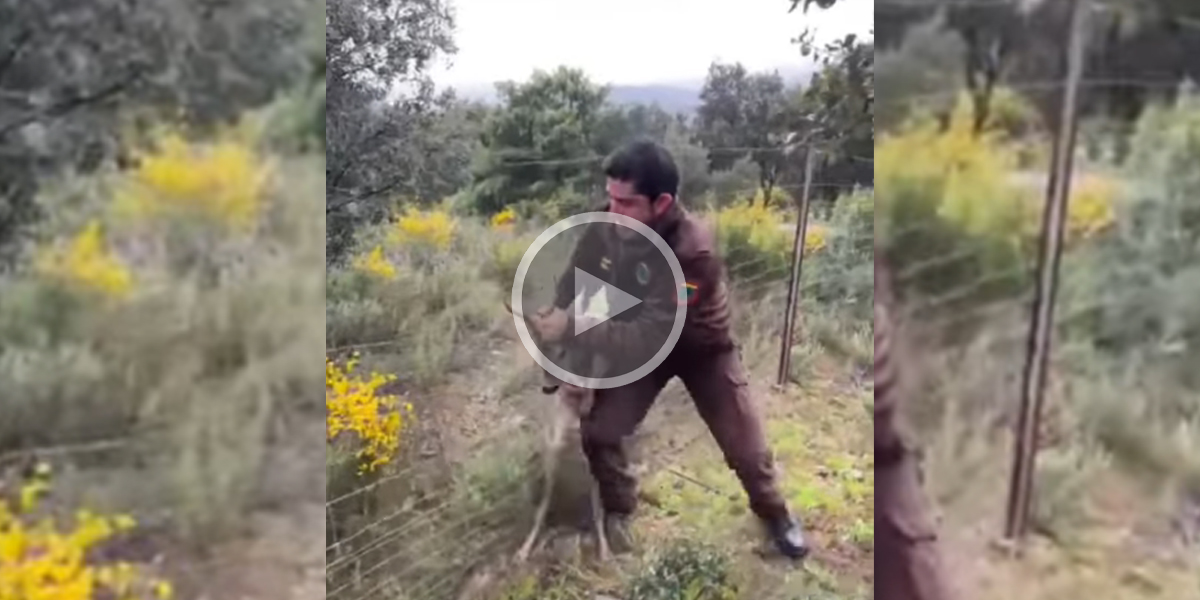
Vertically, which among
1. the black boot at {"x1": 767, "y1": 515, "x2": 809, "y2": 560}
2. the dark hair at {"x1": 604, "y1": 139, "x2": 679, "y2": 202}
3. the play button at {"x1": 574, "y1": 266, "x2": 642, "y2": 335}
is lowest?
the black boot at {"x1": 767, "y1": 515, "x2": 809, "y2": 560}

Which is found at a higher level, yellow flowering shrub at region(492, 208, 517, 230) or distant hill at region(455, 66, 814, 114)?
distant hill at region(455, 66, 814, 114)

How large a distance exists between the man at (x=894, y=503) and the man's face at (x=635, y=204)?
374 mm

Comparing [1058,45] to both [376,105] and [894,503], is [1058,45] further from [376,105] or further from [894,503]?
[376,105]

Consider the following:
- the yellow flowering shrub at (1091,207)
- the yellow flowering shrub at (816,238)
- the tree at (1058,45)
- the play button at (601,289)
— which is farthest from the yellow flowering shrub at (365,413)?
the yellow flowering shrub at (1091,207)

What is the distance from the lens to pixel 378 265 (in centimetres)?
188

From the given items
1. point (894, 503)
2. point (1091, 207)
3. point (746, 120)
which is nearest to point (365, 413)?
point (746, 120)

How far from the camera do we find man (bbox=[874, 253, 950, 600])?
195cm

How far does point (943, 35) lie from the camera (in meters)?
1.91

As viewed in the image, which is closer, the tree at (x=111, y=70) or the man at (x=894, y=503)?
the tree at (x=111, y=70)

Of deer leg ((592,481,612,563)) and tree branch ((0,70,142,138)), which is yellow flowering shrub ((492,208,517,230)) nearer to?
deer leg ((592,481,612,563))

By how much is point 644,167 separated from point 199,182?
2.38 feet

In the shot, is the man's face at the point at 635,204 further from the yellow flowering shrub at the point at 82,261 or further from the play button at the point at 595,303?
the yellow flowering shrub at the point at 82,261

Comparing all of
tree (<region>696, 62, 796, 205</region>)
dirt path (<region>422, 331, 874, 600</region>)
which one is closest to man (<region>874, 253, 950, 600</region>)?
dirt path (<region>422, 331, 874, 600</region>)

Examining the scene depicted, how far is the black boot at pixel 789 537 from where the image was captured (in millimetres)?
1934
